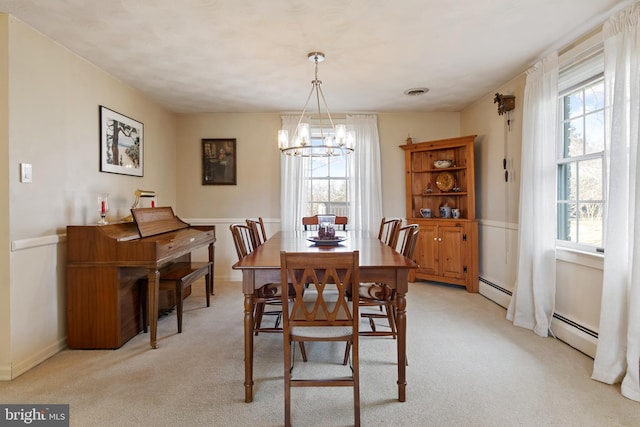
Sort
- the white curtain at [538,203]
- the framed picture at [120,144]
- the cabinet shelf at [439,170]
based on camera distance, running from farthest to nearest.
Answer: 1. the cabinet shelf at [439,170]
2. the framed picture at [120,144]
3. the white curtain at [538,203]

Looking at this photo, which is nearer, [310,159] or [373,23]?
[373,23]

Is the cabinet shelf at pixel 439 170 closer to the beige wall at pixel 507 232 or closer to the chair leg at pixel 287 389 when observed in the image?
the beige wall at pixel 507 232

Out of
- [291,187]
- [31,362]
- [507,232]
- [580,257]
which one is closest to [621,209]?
[580,257]

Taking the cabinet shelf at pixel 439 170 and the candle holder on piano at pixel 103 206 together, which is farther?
the cabinet shelf at pixel 439 170

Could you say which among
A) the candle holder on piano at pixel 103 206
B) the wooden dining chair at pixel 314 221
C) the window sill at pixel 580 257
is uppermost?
the candle holder on piano at pixel 103 206

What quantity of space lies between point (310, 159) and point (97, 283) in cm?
311

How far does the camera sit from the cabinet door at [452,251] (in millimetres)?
4289


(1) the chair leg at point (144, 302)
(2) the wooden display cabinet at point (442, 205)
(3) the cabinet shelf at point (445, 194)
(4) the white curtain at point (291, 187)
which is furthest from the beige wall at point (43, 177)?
(3) the cabinet shelf at point (445, 194)

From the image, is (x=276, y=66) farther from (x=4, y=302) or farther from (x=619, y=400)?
(x=619, y=400)

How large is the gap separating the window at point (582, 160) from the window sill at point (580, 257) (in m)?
0.08

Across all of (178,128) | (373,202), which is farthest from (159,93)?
(373,202)

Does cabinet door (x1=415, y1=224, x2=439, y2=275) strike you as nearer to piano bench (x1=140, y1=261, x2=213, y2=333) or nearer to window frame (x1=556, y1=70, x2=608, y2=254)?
window frame (x1=556, y1=70, x2=608, y2=254)

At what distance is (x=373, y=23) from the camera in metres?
2.43

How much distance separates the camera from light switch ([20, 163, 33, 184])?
2.31 m
